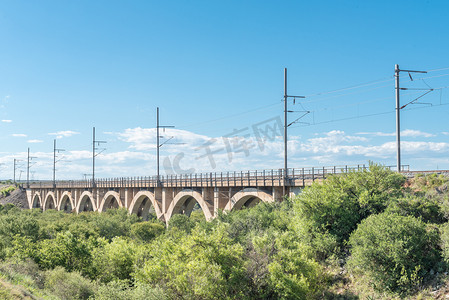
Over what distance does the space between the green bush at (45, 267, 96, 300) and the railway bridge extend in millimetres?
14901

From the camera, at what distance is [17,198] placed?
116062mm

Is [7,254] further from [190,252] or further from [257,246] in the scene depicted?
[257,246]

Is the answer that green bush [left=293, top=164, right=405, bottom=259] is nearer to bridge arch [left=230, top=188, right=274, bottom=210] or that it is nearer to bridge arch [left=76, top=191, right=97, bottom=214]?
bridge arch [left=230, top=188, right=274, bottom=210]

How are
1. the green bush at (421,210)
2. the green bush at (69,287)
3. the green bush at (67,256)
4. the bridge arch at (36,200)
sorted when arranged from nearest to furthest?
the green bush at (421,210) < the green bush at (69,287) < the green bush at (67,256) < the bridge arch at (36,200)

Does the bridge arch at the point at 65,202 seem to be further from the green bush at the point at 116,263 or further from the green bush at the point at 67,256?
the green bush at the point at 116,263

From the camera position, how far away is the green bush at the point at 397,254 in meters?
15.3

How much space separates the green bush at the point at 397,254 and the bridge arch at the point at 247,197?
50.6 ft

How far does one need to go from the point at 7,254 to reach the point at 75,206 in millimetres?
64605

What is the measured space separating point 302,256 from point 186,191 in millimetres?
30502

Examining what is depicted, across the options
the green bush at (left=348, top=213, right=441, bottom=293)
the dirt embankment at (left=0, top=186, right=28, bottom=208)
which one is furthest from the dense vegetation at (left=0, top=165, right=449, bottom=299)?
the dirt embankment at (left=0, top=186, right=28, bottom=208)

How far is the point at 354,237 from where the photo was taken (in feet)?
58.6

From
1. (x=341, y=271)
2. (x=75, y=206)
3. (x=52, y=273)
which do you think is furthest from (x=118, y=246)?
(x=75, y=206)

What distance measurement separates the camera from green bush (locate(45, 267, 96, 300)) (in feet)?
61.4

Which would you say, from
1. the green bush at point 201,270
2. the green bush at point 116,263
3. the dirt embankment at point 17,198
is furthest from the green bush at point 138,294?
the dirt embankment at point 17,198
